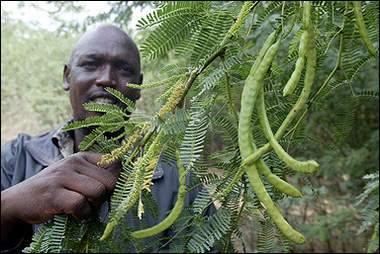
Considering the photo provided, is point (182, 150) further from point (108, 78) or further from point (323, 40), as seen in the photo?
point (108, 78)

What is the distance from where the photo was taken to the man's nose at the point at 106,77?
1371mm

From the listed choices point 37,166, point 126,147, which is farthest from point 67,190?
point 37,166

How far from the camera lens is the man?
80cm

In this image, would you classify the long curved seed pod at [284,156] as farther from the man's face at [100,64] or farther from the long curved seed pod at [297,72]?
the man's face at [100,64]

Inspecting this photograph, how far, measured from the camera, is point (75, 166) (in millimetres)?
804

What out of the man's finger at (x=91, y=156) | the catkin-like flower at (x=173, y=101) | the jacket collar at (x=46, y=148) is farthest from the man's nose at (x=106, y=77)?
the catkin-like flower at (x=173, y=101)

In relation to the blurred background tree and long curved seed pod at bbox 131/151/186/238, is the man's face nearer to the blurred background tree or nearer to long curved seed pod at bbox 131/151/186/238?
the blurred background tree

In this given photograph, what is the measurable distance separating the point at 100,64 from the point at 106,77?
72 millimetres

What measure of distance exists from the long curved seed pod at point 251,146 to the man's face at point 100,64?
2.91ft

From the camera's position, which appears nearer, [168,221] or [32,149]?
[168,221]

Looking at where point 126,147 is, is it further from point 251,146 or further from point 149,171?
point 251,146

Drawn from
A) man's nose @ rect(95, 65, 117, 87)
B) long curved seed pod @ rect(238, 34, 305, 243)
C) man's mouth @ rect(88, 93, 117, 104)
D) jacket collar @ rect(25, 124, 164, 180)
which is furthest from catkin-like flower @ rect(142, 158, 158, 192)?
jacket collar @ rect(25, 124, 164, 180)

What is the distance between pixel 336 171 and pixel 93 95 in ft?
8.42

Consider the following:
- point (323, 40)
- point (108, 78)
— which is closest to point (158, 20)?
point (323, 40)
